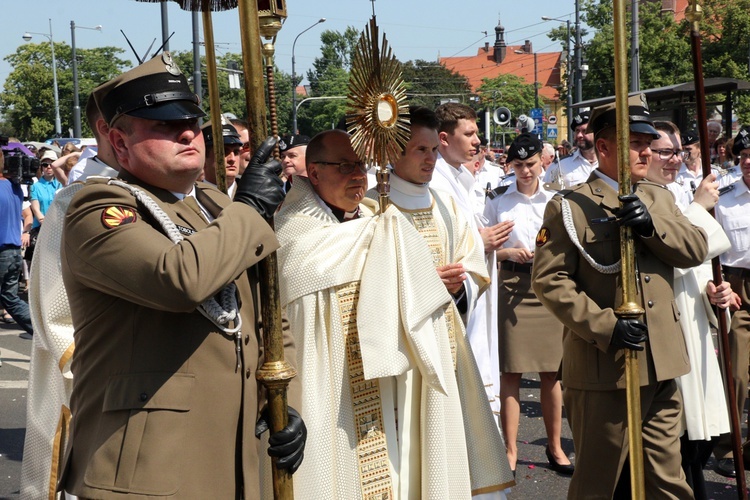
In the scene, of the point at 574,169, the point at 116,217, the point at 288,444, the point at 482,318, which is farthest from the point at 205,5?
the point at 574,169

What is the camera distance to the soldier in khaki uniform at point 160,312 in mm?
2533

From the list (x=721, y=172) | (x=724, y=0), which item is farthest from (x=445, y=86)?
(x=721, y=172)

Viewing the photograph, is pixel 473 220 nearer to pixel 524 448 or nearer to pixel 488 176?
pixel 524 448

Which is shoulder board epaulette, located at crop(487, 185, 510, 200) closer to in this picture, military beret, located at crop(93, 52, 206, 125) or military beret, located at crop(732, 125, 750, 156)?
military beret, located at crop(732, 125, 750, 156)

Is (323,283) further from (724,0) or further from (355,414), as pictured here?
(724,0)

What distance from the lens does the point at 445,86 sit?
76.2m

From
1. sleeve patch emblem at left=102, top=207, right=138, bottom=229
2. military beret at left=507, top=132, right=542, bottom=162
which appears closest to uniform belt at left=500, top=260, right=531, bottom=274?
military beret at left=507, top=132, right=542, bottom=162

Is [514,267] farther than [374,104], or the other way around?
[514,267]

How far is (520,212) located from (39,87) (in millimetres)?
71402

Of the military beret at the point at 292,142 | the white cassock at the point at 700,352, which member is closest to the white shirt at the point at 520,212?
the military beret at the point at 292,142

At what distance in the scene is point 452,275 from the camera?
169 inches

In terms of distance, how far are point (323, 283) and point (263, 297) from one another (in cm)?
103

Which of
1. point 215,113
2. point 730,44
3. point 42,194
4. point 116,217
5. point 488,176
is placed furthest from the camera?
point 730,44

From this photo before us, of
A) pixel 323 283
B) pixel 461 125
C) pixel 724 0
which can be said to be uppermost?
pixel 724 0
